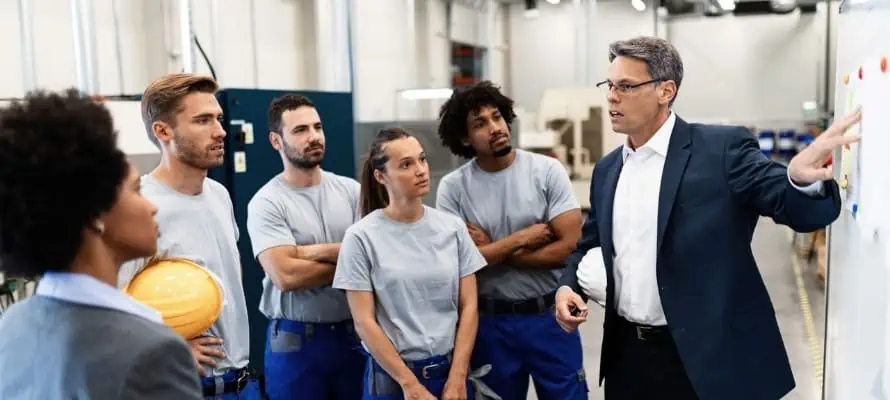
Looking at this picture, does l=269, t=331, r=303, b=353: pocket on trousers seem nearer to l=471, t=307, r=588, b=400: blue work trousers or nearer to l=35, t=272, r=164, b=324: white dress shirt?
l=471, t=307, r=588, b=400: blue work trousers

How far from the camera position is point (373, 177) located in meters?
A: 2.42

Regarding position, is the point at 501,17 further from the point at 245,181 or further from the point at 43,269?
the point at 43,269

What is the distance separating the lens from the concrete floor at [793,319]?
427cm

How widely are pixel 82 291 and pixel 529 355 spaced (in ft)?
5.86

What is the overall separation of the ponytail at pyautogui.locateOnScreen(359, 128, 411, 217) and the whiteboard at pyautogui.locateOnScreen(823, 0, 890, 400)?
50.9 inches

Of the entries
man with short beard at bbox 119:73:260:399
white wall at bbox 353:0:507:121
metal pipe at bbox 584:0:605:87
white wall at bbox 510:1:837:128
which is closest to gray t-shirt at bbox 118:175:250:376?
man with short beard at bbox 119:73:260:399

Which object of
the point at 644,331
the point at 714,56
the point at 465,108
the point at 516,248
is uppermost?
the point at 714,56

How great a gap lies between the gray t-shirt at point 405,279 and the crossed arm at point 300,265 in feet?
0.49

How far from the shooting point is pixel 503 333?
2.50m

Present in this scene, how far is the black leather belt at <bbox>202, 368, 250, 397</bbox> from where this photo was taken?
74.9 inches

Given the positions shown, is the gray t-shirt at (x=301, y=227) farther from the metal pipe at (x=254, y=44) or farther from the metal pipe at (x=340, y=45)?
the metal pipe at (x=254, y=44)

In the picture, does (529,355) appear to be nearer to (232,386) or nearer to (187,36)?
(232,386)

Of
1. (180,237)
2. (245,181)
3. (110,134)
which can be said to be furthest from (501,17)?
(110,134)

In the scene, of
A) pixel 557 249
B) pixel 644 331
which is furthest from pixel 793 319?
pixel 644 331
